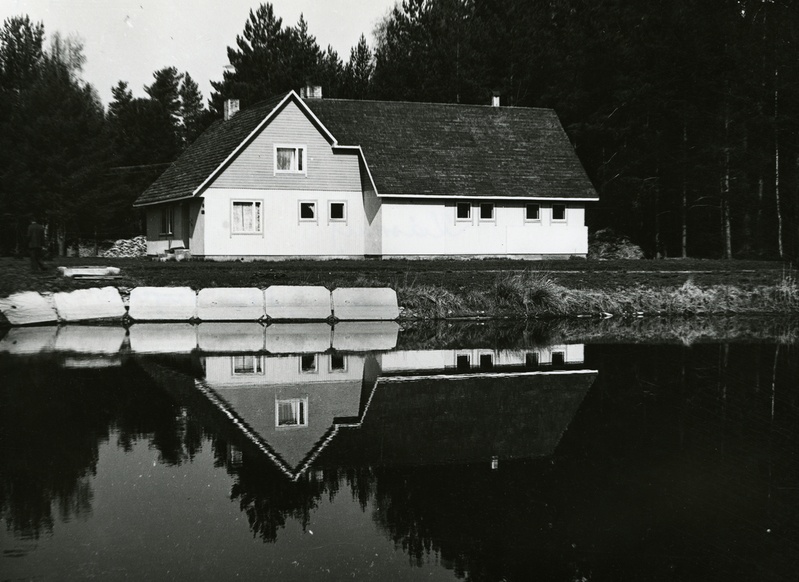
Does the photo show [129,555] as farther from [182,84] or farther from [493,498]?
[182,84]

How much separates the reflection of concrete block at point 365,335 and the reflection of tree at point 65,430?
5282mm

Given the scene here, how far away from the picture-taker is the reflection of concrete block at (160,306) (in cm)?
2373

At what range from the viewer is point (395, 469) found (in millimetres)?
8961

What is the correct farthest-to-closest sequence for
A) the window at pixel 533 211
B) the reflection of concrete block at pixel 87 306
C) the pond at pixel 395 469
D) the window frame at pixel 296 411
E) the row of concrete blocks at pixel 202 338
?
the window at pixel 533 211
the reflection of concrete block at pixel 87 306
the row of concrete blocks at pixel 202 338
the window frame at pixel 296 411
the pond at pixel 395 469

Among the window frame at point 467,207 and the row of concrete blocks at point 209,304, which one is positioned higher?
the window frame at point 467,207

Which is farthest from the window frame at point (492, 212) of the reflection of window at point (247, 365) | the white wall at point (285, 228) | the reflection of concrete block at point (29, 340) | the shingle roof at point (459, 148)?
the reflection of window at point (247, 365)

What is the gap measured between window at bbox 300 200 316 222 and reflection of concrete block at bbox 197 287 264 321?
16.6 meters

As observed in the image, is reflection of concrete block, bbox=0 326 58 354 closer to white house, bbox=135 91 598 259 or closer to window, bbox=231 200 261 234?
white house, bbox=135 91 598 259

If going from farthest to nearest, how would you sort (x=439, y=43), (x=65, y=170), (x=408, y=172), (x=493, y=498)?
(x=439, y=43) < (x=65, y=170) < (x=408, y=172) < (x=493, y=498)

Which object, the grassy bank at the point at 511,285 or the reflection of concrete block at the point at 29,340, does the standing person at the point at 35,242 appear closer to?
→ the grassy bank at the point at 511,285

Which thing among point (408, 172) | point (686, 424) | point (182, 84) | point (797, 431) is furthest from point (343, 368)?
point (182, 84)

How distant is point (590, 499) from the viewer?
318 inches

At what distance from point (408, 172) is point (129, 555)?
34695mm

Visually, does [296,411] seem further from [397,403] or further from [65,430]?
[65,430]
